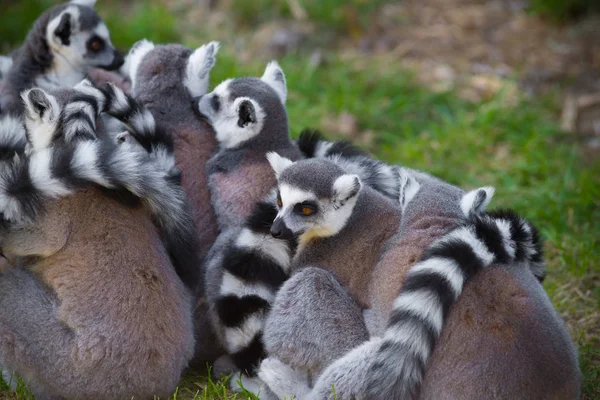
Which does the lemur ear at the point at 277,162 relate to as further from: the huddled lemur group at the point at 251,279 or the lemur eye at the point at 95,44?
the lemur eye at the point at 95,44

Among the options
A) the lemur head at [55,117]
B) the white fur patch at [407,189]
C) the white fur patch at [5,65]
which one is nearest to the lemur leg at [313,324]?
the white fur patch at [407,189]

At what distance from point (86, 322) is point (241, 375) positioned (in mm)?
893

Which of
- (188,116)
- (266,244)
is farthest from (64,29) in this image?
(266,244)

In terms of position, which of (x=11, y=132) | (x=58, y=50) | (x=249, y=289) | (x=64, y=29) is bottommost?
(x=249, y=289)

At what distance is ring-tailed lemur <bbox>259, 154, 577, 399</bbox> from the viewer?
3268 millimetres

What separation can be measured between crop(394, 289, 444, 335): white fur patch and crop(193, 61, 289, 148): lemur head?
1611 millimetres

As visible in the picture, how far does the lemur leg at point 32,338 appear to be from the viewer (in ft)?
11.3

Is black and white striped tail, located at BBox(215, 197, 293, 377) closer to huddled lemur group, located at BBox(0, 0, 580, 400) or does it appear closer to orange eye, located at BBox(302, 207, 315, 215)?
huddled lemur group, located at BBox(0, 0, 580, 400)

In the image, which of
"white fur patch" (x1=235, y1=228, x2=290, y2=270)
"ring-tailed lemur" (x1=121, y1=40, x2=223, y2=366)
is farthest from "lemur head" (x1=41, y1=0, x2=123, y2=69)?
"white fur patch" (x1=235, y1=228, x2=290, y2=270)

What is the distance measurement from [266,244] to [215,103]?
1127 mm

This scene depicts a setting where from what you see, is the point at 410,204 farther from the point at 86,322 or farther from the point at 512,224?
the point at 86,322

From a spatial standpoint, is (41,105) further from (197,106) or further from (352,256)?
(352,256)

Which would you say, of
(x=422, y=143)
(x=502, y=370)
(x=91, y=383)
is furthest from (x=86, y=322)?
(x=422, y=143)

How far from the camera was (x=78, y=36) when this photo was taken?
5.47 metres
